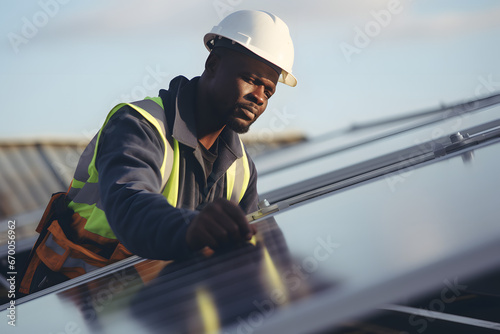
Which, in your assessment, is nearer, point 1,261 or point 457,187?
point 457,187

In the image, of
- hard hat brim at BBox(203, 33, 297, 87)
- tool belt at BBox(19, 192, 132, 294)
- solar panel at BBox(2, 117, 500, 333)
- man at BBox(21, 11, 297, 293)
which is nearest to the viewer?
solar panel at BBox(2, 117, 500, 333)

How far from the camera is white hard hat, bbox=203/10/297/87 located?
125 inches

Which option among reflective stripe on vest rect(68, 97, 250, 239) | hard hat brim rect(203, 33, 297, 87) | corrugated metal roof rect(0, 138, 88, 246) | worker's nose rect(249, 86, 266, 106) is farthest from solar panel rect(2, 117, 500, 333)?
corrugated metal roof rect(0, 138, 88, 246)

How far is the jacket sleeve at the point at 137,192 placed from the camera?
5.74ft

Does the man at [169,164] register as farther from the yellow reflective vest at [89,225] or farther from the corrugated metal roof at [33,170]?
the corrugated metal roof at [33,170]

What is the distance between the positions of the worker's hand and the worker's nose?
139cm

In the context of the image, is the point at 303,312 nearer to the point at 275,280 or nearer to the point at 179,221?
the point at 275,280

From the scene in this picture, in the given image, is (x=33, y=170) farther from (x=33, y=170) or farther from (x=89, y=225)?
(x=89, y=225)

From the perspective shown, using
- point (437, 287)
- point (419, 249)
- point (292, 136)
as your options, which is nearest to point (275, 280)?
point (419, 249)

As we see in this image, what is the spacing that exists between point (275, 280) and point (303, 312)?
31 cm

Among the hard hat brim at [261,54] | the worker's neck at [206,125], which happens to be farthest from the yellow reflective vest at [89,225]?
the hard hat brim at [261,54]

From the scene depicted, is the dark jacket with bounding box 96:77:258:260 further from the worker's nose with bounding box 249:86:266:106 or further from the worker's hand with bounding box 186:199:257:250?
the worker's nose with bounding box 249:86:266:106

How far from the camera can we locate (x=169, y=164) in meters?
2.63

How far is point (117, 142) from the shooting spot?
91.7 inches
